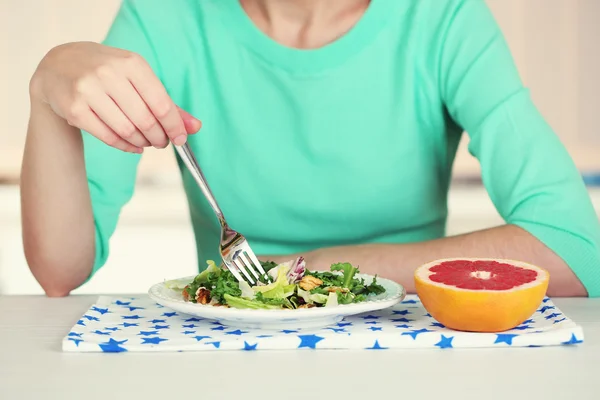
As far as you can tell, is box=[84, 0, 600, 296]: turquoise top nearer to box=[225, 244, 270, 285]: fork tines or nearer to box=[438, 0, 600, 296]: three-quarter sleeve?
box=[438, 0, 600, 296]: three-quarter sleeve

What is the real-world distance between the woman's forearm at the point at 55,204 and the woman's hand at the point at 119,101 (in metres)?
0.19

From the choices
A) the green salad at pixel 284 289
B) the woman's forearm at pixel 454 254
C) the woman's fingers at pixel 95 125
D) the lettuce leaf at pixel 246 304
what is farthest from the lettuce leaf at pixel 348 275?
the woman's fingers at pixel 95 125

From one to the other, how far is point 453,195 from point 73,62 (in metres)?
2.88

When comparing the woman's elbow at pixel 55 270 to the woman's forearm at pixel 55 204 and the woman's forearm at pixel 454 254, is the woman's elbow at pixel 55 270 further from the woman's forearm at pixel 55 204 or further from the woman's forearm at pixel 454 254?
the woman's forearm at pixel 454 254

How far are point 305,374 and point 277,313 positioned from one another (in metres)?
0.11

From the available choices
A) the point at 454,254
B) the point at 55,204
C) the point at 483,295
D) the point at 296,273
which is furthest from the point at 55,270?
the point at 483,295

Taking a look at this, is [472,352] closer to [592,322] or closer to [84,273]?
[592,322]

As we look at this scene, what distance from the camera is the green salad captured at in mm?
939

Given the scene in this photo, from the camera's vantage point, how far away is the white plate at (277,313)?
89 centimetres

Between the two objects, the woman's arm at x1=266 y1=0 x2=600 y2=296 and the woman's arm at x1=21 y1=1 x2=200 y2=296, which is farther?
the woman's arm at x1=266 y1=0 x2=600 y2=296

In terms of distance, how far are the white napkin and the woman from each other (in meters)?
0.41

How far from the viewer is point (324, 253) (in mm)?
1287

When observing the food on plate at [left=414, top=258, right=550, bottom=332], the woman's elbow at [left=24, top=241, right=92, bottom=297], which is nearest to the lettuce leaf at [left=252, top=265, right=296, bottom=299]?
the food on plate at [left=414, top=258, right=550, bottom=332]

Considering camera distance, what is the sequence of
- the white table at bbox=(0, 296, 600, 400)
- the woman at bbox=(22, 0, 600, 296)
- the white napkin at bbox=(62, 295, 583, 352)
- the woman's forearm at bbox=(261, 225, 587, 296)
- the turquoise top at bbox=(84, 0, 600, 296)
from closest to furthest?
the white table at bbox=(0, 296, 600, 400), the white napkin at bbox=(62, 295, 583, 352), the woman's forearm at bbox=(261, 225, 587, 296), the woman at bbox=(22, 0, 600, 296), the turquoise top at bbox=(84, 0, 600, 296)
